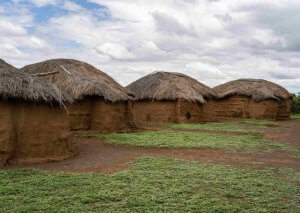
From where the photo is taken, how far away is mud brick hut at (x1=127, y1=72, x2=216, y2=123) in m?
24.3

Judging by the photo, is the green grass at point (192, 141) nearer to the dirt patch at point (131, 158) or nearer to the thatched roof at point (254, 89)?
the dirt patch at point (131, 158)

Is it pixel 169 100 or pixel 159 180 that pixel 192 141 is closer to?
pixel 159 180

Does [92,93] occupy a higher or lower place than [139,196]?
higher

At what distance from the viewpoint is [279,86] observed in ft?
111

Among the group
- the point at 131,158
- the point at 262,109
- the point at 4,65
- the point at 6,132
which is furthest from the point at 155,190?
the point at 262,109

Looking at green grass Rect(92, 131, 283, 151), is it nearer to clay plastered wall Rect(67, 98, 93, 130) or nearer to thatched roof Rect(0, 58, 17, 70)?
clay plastered wall Rect(67, 98, 93, 130)

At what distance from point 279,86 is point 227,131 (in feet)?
51.0

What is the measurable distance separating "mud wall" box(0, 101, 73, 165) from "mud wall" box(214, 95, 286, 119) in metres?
21.0

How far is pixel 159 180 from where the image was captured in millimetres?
8617

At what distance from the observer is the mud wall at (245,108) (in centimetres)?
3053

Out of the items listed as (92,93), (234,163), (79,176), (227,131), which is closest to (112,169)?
(79,176)

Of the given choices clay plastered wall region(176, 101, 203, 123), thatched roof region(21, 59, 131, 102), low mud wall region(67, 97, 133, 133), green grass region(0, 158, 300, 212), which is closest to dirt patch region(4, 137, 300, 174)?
green grass region(0, 158, 300, 212)

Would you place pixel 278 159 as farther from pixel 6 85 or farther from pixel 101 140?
pixel 6 85

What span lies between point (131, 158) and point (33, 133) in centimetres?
266
